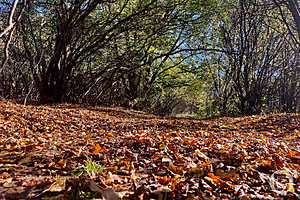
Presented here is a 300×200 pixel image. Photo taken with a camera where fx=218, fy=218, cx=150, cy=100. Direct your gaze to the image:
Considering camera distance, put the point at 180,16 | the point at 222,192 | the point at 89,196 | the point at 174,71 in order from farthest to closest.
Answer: the point at 174,71 → the point at 180,16 → the point at 222,192 → the point at 89,196

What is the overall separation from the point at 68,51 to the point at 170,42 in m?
4.04

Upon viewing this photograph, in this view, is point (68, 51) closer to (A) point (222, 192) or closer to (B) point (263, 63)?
(A) point (222, 192)

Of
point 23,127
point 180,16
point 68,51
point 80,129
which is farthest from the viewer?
point 180,16

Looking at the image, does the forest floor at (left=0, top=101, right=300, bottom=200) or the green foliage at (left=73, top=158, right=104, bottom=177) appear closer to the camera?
the forest floor at (left=0, top=101, right=300, bottom=200)

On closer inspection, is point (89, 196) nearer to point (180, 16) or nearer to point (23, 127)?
point (23, 127)

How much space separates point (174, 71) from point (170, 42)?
1.94 m

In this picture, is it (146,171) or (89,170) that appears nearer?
(89,170)

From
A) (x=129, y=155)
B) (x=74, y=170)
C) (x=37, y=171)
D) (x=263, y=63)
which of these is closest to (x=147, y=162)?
(x=129, y=155)

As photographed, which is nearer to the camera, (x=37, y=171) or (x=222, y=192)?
(x=222, y=192)

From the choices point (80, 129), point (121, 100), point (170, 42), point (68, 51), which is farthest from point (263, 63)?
point (80, 129)

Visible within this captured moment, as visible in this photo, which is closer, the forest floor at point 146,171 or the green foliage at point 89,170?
Answer: the forest floor at point 146,171

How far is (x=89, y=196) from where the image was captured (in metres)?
1.14

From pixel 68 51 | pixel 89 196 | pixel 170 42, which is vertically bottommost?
pixel 89 196

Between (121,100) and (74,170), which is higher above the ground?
(121,100)
